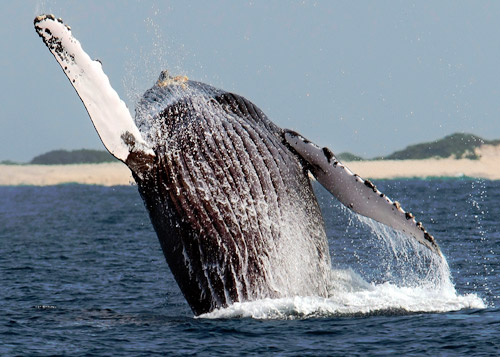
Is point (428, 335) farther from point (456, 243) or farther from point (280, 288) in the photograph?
point (456, 243)

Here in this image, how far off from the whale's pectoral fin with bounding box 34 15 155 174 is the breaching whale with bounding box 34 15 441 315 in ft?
0.05

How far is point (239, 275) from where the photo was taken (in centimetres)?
A: 1330

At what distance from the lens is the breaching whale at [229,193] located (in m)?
13.1

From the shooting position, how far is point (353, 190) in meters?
13.8

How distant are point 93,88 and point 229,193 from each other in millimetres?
2581

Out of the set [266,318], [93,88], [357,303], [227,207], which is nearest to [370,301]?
[357,303]

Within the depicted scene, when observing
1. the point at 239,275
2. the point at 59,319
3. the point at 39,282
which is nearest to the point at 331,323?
the point at 239,275

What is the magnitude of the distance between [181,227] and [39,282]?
10372mm

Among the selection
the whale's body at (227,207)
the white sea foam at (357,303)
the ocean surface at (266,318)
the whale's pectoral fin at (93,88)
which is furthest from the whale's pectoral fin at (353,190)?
the whale's pectoral fin at (93,88)

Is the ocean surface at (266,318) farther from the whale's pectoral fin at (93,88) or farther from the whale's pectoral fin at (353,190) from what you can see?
the whale's pectoral fin at (93,88)

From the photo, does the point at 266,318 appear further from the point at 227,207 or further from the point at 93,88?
the point at 93,88

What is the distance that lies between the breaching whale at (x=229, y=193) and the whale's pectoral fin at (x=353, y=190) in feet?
0.05

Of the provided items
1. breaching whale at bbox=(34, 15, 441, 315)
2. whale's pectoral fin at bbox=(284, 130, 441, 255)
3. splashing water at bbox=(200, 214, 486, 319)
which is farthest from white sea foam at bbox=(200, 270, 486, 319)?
whale's pectoral fin at bbox=(284, 130, 441, 255)

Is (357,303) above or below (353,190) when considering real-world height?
below
